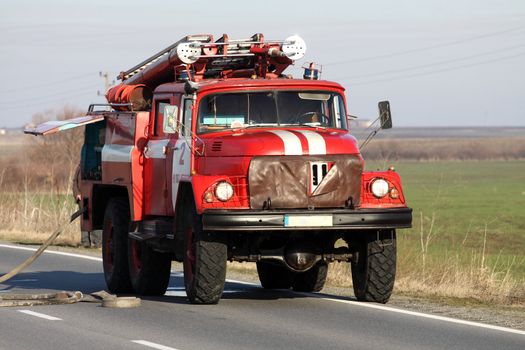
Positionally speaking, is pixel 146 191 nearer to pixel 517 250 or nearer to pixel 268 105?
pixel 268 105

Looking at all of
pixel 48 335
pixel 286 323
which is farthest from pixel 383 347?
pixel 48 335

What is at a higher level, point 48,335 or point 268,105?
point 268,105

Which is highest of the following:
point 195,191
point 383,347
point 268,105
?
point 268,105

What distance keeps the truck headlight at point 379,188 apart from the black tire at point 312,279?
2.20 meters

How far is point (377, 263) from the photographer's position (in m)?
15.4

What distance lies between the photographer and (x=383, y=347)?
1198 centimetres

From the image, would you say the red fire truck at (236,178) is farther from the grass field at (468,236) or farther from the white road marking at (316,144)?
the grass field at (468,236)

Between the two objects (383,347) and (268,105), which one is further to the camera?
(268,105)

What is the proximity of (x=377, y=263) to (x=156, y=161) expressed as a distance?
3.18 metres

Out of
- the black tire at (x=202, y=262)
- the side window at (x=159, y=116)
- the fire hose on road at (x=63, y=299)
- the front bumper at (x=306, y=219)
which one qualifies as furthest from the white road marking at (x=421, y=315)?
the side window at (x=159, y=116)

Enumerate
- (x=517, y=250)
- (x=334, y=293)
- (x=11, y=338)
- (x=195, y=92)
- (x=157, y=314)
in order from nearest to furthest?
1. (x=11, y=338)
2. (x=157, y=314)
3. (x=195, y=92)
4. (x=334, y=293)
5. (x=517, y=250)

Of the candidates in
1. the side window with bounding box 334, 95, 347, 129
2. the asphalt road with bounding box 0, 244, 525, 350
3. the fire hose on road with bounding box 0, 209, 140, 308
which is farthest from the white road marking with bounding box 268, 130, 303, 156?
the fire hose on road with bounding box 0, 209, 140, 308

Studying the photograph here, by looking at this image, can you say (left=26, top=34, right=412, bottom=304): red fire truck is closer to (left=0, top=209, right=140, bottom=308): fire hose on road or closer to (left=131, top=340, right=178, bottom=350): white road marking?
(left=0, top=209, right=140, bottom=308): fire hose on road

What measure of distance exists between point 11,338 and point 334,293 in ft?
18.9
